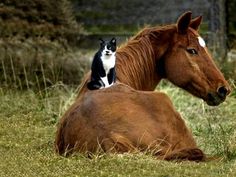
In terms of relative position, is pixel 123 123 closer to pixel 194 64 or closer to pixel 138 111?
pixel 138 111

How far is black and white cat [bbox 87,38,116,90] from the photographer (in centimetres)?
738

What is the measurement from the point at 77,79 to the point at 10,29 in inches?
45.8

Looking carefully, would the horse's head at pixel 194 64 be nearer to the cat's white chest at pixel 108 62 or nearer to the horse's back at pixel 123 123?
the cat's white chest at pixel 108 62

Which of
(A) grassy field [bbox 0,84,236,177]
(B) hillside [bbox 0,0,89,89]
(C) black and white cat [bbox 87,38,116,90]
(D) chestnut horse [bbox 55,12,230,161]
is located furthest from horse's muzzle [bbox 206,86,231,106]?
(B) hillside [bbox 0,0,89,89]

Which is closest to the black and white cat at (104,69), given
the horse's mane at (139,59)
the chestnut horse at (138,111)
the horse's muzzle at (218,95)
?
the chestnut horse at (138,111)

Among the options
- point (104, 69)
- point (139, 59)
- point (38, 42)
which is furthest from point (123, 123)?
point (38, 42)

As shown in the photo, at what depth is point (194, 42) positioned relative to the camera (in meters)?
8.02

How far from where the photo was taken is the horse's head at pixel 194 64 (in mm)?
7957

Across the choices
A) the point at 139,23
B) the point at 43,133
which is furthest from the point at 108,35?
the point at 43,133

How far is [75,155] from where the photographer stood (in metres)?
6.81

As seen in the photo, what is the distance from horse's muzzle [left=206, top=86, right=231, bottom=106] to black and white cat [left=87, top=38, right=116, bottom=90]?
40.5 inches

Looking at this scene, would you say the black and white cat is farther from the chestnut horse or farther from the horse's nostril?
the horse's nostril

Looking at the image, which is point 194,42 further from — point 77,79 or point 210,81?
point 77,79

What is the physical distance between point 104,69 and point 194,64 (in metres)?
1.01
